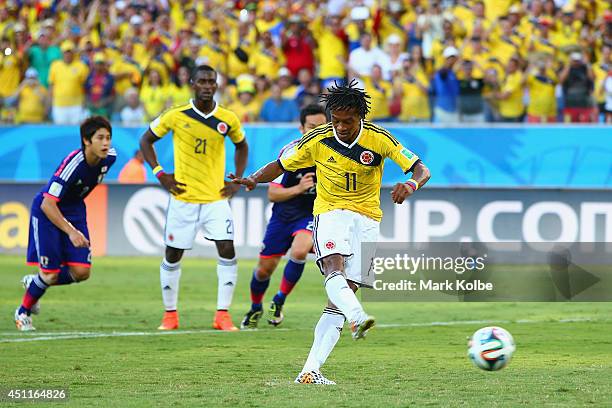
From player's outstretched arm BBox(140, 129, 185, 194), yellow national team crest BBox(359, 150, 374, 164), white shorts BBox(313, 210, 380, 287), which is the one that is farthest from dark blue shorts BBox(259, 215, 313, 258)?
yellow national team crest BBox(359, 150, 374, 164)

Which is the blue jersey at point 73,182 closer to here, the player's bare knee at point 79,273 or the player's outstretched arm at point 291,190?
the player's bare knee at point 79,273

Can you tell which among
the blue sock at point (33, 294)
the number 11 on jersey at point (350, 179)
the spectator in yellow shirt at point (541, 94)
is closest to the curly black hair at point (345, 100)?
the number 11 on jersey at point (350, 179)

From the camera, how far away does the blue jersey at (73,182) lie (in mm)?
12047

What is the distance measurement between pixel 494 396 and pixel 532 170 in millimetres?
11827

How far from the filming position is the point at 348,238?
8.77 m

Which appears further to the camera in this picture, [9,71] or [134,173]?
[9,71]

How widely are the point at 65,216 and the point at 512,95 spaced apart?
9.15 m

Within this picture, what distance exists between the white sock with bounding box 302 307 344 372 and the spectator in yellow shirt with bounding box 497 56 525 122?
1121 centimetres

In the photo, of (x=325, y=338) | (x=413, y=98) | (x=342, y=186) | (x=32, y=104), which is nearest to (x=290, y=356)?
(x=325, y=338)

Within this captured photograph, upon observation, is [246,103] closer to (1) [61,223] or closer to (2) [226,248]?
(2) [226,248]

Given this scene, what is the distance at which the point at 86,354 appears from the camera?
1044 centimetres

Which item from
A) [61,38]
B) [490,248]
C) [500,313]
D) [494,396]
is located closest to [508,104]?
[490,248]

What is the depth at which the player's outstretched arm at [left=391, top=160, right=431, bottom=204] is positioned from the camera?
27.1 feet

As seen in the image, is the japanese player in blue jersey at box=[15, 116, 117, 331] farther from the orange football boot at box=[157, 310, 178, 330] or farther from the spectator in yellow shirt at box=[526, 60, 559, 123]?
the spectator in yellow shirt at box=[526, 60, 559, 123]
